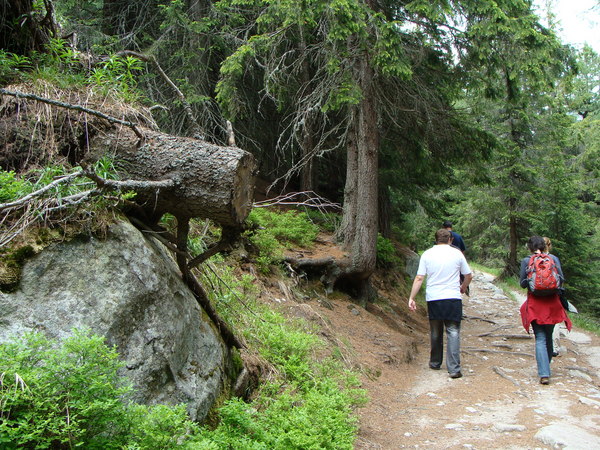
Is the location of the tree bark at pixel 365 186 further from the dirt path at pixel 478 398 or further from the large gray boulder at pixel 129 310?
the large gray boulder at pixel 129 310

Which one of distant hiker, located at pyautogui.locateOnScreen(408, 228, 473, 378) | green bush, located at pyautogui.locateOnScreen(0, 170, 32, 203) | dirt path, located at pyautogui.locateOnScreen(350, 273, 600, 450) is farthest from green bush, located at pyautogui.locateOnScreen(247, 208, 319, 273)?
green bush, located at pyautogui.locateOnScreen(0, 170, 32, 203)

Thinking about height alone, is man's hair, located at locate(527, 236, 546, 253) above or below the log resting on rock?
below

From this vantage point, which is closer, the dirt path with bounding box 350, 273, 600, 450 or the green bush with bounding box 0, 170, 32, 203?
the green bush with bounding box 0, 170, 32, 203

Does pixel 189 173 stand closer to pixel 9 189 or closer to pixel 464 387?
pixel 9 189

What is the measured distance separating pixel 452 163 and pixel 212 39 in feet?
20.8

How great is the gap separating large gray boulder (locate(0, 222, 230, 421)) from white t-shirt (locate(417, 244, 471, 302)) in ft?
13.1

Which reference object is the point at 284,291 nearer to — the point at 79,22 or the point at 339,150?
the point at 339,150

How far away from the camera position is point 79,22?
10.5 meters

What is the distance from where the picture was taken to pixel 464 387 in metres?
6.44

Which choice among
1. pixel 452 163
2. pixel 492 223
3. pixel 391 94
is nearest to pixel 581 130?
pixel 492 223

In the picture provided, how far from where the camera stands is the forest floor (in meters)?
4.66

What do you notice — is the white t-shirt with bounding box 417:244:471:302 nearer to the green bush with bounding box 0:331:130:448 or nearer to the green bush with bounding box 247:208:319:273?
the green bush with bounding box 247:208:319:273

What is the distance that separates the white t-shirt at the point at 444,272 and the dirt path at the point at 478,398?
120cm

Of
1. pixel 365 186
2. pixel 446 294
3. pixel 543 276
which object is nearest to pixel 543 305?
pixel 543 276
